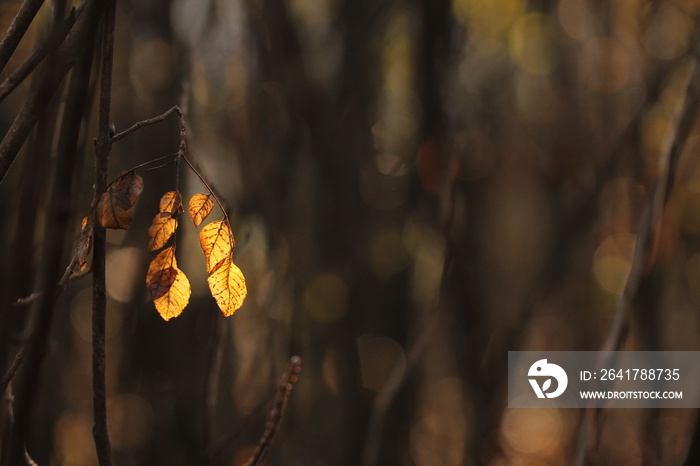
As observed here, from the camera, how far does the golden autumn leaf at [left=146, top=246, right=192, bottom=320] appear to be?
35 cm

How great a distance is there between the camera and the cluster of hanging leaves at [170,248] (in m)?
0.31

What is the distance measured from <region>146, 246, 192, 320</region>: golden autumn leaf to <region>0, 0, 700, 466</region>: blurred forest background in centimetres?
141

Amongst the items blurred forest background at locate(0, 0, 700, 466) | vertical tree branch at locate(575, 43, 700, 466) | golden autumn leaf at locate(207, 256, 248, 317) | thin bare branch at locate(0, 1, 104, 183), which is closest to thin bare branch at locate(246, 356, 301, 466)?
golden autumn leaf at locate(207, 256, 248, 317)

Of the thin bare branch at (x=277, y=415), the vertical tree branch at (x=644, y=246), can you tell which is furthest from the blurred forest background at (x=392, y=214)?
the thin bare branch at (x=277, y=415)

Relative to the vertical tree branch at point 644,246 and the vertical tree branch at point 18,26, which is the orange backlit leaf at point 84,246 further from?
the vertical tree branch at point 644,246

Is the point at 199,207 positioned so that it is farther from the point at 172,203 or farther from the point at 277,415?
the point at 277,415

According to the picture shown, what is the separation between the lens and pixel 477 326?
5.93 feet

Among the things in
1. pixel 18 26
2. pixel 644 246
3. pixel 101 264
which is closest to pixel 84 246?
pixel 101 264

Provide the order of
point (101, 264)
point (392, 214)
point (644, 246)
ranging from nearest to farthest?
point (101, 264), point (644, 246), point (392, 214)

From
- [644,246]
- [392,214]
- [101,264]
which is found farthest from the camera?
[392,214]

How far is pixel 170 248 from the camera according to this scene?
13.9 inches

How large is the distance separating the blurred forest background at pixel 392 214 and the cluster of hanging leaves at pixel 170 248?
1.40 m

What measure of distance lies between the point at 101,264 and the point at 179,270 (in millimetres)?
64

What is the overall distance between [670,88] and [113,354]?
91.2 inches
